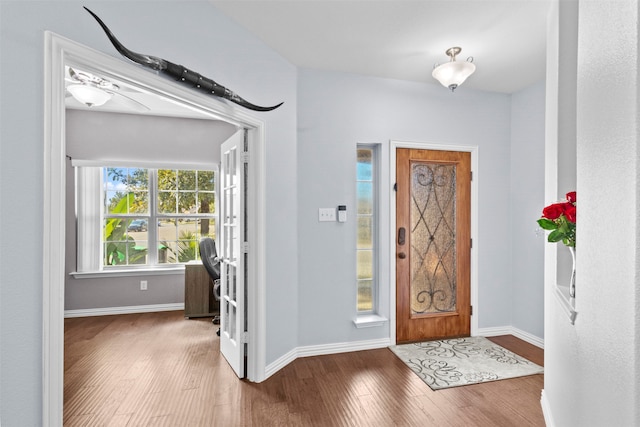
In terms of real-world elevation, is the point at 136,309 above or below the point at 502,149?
below

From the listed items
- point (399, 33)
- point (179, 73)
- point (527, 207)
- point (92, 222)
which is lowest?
point (92, 222)

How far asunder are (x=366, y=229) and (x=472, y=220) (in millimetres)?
1212

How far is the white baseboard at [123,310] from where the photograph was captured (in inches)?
168

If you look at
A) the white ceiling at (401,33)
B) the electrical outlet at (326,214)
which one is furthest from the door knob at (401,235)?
the white ceiling at (401,33)

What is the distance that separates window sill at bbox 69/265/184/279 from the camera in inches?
170

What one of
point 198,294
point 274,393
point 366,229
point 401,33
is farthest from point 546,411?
point 198,294

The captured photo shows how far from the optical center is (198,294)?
4324 millimetres

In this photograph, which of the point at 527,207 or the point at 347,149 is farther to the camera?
the point at 527,207

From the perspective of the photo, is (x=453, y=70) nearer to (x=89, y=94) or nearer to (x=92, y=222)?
(x=89, y=94)

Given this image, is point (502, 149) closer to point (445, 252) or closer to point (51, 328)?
point (445, 252)

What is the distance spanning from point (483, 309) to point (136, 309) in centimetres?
440

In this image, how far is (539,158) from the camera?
3322 mm

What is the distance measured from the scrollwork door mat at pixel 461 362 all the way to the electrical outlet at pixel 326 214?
56.4 inches

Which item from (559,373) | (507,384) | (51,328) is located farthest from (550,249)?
(51,328)
